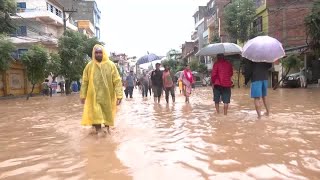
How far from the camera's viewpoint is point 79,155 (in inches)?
204

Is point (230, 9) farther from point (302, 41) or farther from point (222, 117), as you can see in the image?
point (222, 117)

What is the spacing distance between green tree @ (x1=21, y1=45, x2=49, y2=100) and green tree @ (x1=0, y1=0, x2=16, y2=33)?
2180 mm

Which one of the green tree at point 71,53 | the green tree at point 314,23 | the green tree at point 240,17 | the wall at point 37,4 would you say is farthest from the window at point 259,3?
the wall at point 37,4

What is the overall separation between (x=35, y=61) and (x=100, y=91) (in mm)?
20934

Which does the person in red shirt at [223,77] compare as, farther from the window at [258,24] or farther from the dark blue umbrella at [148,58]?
the window at [258,24]

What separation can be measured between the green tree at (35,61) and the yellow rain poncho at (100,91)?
2043 centimetres

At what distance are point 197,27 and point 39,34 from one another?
34526mm

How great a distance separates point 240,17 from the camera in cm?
3397

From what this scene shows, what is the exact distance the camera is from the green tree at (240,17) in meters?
34.1

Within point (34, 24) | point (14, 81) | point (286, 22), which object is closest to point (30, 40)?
point (34, 24)

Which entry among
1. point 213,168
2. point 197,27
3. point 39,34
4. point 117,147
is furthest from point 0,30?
point 197,27

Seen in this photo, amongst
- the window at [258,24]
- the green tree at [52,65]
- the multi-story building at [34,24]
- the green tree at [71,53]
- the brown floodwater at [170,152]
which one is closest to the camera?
the brown floodwater at [170,152]

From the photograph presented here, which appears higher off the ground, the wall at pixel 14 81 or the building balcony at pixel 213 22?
the building balcony at pixel 213 22

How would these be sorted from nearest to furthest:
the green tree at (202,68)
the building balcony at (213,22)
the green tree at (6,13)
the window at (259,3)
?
1. the green tree at (6,13)
2. the window at (259,3)
3. the building balcony at (213,22)
4. the green tree at (202,68)
